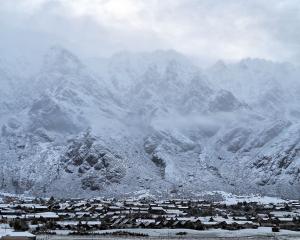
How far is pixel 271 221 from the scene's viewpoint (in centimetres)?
18488

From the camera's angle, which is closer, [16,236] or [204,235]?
[16,236]

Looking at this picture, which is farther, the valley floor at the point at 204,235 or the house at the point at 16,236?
the valley floor at the point at 204,235

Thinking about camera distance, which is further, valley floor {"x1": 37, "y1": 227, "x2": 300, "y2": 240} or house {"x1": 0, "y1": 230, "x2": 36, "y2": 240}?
valley floor {"x1": 37, "y1": 227, "x2": 300, "y2": 240}

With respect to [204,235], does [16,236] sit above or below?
above

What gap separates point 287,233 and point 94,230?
1799 inches

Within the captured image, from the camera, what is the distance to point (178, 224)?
171250 millimetres

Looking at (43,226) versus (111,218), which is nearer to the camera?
(43,226)

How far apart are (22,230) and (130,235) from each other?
24.0 meters

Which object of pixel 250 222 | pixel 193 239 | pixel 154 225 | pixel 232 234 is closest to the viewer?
pixel 193 239

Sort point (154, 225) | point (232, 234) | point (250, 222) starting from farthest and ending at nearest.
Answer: point (250, 222), point (154, 225), point (232, 234)

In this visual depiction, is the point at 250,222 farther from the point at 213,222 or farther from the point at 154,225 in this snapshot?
the point at 154,225

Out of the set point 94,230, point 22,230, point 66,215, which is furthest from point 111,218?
point 22,230

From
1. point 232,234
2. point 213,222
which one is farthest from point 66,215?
point 232,234

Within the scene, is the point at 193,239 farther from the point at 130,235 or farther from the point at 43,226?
the point at 43,226
